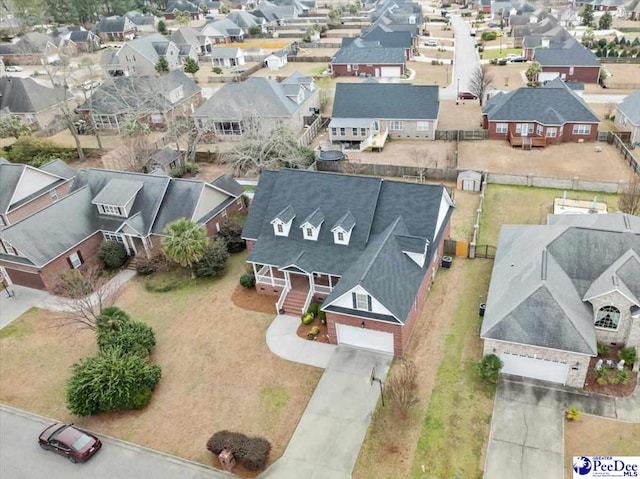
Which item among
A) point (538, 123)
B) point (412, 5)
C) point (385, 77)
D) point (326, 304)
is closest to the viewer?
point (326, 304)

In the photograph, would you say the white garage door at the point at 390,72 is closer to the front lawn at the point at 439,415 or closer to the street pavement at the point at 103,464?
the front lawn at the point at 439,415

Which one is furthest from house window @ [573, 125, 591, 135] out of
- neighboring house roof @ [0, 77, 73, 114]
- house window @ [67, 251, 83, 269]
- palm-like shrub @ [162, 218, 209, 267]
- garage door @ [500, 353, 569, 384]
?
neighboring house roof @ [0, 77, 73, 114]

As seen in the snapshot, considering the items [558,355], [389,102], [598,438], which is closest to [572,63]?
[389,102]

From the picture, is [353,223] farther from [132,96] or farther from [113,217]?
[132,96]

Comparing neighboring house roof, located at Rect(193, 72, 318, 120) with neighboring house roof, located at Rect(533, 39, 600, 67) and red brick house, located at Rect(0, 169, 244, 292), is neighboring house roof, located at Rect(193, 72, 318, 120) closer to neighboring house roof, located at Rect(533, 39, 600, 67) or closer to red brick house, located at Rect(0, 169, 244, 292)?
red brick house, located at Rect(0, 169, 244, 292)

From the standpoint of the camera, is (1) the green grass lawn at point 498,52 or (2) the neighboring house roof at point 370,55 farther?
(1) the green grass lawn at point 498,52

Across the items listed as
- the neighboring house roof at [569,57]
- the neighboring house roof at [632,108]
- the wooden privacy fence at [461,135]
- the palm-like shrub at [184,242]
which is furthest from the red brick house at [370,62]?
the palm-like shrub at [184,242]

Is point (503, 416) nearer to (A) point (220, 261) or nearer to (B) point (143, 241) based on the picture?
(A) point (220, 261)

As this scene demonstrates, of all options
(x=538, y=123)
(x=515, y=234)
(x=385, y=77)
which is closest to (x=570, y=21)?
(x=385, y=77)
